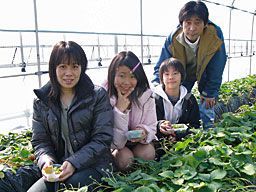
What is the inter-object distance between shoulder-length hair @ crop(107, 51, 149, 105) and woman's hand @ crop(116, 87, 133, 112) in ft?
0.08

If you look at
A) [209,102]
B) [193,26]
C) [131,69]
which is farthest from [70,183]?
[209,102]

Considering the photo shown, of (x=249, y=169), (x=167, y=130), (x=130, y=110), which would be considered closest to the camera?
(x=249, y=169)

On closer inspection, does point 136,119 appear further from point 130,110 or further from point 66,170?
point 66,170

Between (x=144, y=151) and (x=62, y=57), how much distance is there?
813 millimetres

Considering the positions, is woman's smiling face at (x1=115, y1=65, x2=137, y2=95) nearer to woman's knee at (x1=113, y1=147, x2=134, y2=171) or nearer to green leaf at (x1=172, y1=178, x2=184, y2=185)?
woman's knee at (x1=113, y1=147, x2=134, y2=171)

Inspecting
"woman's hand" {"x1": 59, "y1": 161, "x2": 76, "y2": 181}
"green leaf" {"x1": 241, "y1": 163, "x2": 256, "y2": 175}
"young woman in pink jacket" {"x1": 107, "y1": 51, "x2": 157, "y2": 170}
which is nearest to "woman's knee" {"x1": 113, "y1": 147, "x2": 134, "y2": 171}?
"young woman in pink jacket" {"x1": 107, "y1": 51, "x2": 157, "y2": 170}

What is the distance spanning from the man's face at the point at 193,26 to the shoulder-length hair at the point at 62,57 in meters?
1.14

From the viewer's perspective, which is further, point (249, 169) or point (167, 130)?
point (167, 130)

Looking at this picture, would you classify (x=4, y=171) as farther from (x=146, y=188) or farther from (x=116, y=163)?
(x=146, y=188)

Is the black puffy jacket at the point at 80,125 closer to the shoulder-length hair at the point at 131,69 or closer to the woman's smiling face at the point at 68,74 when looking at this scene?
the woman's smiling face at the point at 68,74

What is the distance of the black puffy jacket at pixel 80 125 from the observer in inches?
71.3

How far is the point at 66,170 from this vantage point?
5.32ft

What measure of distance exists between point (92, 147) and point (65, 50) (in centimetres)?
59

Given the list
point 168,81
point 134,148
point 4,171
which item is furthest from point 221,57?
point 4,171
